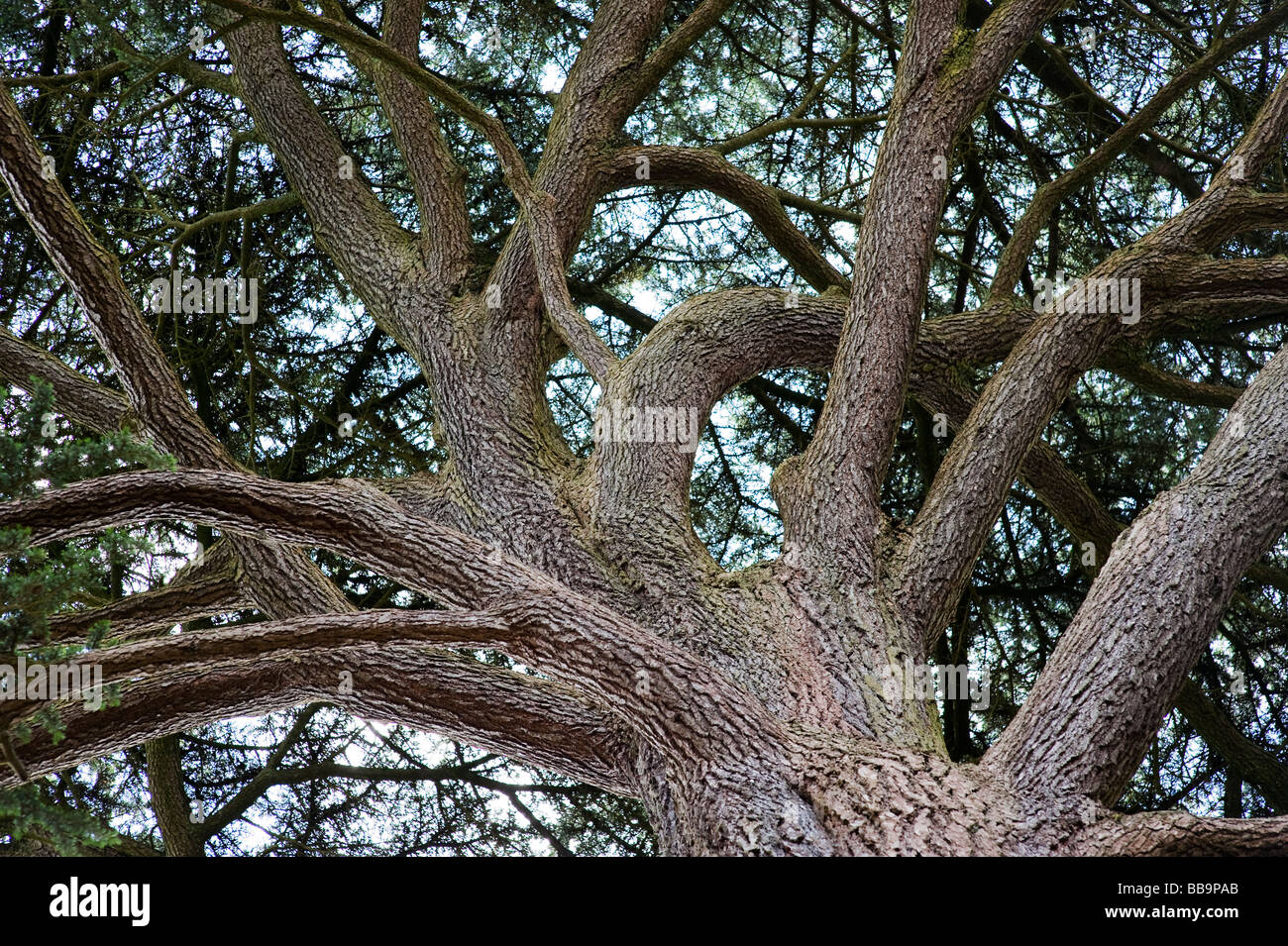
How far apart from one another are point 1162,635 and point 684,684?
1112 mm

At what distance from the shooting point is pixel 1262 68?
4.40 meters

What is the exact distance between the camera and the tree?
2447 millimetres

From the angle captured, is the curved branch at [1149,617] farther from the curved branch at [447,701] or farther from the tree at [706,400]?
the curved branch at [447,701]

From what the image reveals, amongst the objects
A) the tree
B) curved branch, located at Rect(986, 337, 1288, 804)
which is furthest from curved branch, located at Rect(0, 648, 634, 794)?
curved branch, located at Rect(986, 337, 1288, 804)

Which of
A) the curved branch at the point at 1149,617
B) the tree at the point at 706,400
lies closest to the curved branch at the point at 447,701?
the tree at the point at 706,400

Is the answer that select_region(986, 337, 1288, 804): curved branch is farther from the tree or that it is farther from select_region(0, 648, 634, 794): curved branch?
select_region(0, 648, 634, 794): curved branch

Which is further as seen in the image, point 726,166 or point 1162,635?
point 726,166

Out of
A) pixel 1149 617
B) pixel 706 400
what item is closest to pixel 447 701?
pixel 706 400

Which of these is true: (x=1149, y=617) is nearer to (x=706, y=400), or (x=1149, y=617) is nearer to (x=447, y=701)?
(x=706, y=400)

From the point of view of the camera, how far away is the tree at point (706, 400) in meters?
2.45

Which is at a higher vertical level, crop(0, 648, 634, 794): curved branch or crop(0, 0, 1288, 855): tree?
crop(0, 0, 1288, 855): tree

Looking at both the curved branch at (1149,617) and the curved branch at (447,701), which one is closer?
the curved branch at (1149,617)
